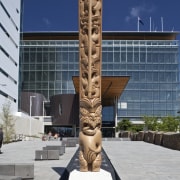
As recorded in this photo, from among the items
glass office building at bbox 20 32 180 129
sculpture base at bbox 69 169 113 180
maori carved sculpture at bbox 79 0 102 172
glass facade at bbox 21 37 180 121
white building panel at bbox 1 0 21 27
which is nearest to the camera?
sculpture base at bbox 69 169 113 180

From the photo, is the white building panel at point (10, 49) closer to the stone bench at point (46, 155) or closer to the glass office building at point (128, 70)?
the glass office building at point (128, 70)

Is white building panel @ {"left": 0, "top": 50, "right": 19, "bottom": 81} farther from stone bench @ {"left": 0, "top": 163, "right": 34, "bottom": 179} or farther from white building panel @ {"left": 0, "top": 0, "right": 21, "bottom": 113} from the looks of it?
stone bench @ {"left": 0, "top": 163, "right": 34, "bottom": 179}

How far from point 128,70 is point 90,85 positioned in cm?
9433

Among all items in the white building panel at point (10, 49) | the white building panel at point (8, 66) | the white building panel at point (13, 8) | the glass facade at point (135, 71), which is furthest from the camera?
the glass facade at point (135, 71)

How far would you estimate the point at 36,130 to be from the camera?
267 feet

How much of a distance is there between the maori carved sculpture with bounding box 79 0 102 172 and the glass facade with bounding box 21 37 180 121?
9125 cm

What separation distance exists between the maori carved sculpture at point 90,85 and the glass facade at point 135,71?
299ft

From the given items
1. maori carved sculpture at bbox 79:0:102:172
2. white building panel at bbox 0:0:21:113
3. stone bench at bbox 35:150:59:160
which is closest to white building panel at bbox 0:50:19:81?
white building panel at bbox 0:0:21:113

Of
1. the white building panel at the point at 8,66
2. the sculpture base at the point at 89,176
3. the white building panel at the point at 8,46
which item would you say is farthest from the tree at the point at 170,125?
the sculpture base at the point at 89,176

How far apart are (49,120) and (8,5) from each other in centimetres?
3804

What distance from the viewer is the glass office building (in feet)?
333

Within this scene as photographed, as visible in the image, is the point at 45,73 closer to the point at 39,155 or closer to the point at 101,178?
the point at 39,155

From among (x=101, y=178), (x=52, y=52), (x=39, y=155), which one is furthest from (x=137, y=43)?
(x=101, y=178)

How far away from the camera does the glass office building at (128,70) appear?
333 ft
